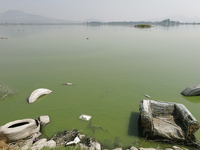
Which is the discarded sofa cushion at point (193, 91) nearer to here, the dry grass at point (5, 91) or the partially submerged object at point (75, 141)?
the partially submerged object at point (75, 141)

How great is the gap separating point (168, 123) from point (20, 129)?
430 centimetres

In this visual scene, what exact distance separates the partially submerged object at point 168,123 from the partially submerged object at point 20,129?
3207mm

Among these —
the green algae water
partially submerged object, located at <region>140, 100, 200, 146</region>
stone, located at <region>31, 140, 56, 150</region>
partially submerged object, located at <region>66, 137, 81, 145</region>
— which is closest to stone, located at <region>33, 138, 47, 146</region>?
stone, located at <region>31, 140, 56, 150</region>

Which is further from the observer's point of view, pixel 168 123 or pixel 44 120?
pixel 44 120

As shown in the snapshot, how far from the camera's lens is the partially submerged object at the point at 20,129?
4.06m

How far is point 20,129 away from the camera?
417cm

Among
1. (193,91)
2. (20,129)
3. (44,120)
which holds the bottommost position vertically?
(44,120)

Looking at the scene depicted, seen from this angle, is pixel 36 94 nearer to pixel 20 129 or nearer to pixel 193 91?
pixel 20 129

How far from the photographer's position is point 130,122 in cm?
509

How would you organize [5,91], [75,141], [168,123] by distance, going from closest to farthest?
[75,141] < [168,123] < [5,91]

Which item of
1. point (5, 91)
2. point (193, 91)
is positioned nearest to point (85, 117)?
point (5, 91)

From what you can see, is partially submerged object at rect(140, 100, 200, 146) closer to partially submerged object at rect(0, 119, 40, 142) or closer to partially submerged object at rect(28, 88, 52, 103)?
partially submerged object at rect(0, 119, 40, 142)

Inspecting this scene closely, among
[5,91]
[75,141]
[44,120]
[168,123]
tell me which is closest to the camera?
[75,141]

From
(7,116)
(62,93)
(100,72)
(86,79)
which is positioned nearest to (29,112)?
(7,116)
